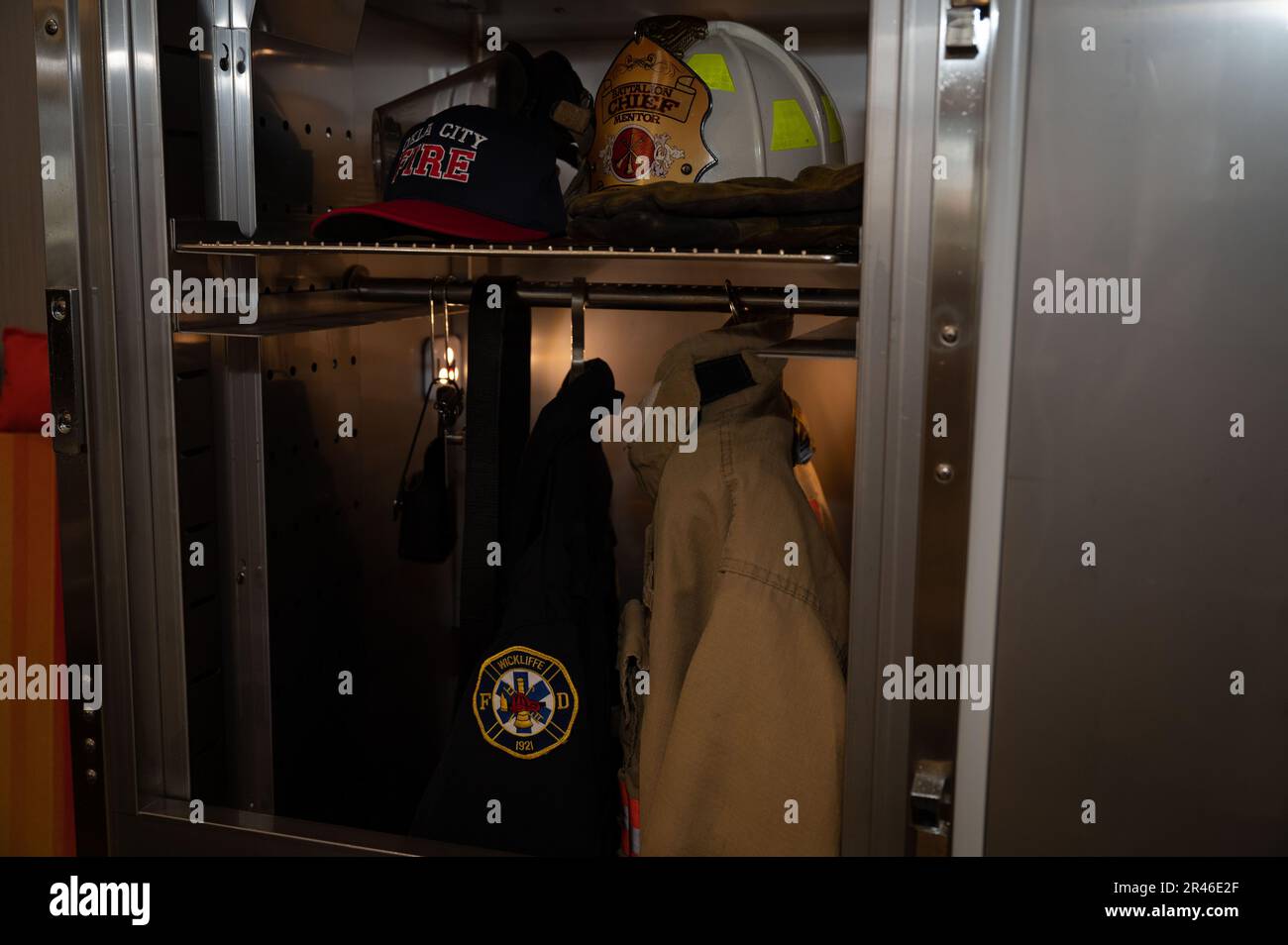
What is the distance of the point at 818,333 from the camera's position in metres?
1.25

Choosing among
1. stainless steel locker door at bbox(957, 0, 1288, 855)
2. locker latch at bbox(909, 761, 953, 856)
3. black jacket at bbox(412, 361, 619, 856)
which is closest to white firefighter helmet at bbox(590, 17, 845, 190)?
black jacket at bbox(412, 361, 619, 856)

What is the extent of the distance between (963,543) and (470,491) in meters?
0.62

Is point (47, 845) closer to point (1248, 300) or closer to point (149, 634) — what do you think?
point (149, 634)

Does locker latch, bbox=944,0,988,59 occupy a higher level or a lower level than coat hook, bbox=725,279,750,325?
higher

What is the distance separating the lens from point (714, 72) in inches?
51.2

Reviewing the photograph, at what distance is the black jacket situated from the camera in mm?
1233

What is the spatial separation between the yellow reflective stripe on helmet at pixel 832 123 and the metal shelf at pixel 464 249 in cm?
Answer: 30

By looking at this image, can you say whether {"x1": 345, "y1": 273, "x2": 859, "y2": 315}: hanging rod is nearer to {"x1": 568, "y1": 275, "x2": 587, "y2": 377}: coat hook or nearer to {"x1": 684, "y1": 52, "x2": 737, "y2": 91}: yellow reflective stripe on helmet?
{"x1": 568, "y1": 275, "x2": 587, "y2": 377}: coat hook

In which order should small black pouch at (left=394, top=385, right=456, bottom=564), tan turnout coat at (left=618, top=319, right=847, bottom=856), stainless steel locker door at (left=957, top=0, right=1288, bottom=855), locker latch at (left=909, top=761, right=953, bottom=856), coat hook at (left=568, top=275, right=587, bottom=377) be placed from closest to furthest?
stainless steel locker door at (left=957, top=0, right=1288, bottom=855) → locker latch at (left=909, top=761, right=953, bottom=856) → tan turnout coat at (left=618, top=319, right=847, bottom=856) → coat hook at (left=568, top=275, right=587, bottom=377) → small black pouch at (left=394, top=385, right=456, bottom=564)

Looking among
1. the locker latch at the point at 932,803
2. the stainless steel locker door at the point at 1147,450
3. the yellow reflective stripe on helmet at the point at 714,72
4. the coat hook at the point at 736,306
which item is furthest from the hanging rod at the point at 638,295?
the locker latch at the point at 932,803

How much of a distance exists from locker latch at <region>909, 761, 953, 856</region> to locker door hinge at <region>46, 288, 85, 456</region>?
0.89 m

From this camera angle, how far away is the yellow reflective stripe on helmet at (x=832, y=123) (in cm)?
135

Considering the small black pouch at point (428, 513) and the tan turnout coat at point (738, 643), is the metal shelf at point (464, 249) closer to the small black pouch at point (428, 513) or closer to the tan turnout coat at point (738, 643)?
the tan turnout coat at point (738, 643)
